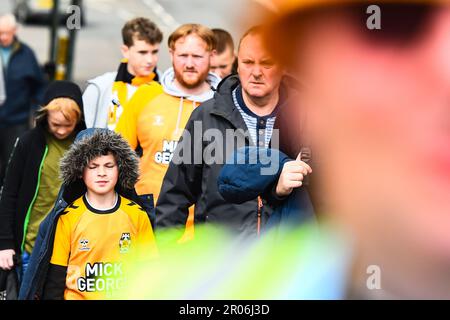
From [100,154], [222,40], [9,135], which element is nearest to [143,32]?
[222,40]

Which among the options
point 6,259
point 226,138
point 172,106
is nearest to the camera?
point 226,138

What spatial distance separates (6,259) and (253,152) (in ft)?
4.44

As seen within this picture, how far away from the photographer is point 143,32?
385 cm

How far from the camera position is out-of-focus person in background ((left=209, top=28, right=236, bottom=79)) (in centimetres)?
370

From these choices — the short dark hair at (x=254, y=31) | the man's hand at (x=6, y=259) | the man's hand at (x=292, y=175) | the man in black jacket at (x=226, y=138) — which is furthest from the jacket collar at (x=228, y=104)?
the man's hand at (x=6, y=259)

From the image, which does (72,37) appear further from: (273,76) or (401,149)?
(401,149)

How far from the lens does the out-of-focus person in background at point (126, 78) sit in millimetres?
3742

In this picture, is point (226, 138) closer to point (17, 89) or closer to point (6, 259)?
point (6, 259)

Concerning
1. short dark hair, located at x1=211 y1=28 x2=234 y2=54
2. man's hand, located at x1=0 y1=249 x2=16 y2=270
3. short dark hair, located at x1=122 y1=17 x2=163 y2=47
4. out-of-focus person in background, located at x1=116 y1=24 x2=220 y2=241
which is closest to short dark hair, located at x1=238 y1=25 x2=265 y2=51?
short dark hair, located at x1=211 y1=28 x2=234 y2=54

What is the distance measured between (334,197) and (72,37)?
2.53 m

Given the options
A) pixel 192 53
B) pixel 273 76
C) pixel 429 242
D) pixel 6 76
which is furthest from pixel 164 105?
pixel 6 76

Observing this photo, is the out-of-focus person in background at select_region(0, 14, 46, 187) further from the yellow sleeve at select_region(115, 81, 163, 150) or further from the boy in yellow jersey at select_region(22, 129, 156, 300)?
the boy in yellow jersey at select_region(22, 129, 156, 300)

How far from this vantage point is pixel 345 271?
3.10 m

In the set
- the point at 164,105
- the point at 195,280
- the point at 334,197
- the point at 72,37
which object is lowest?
the point at 195,280
